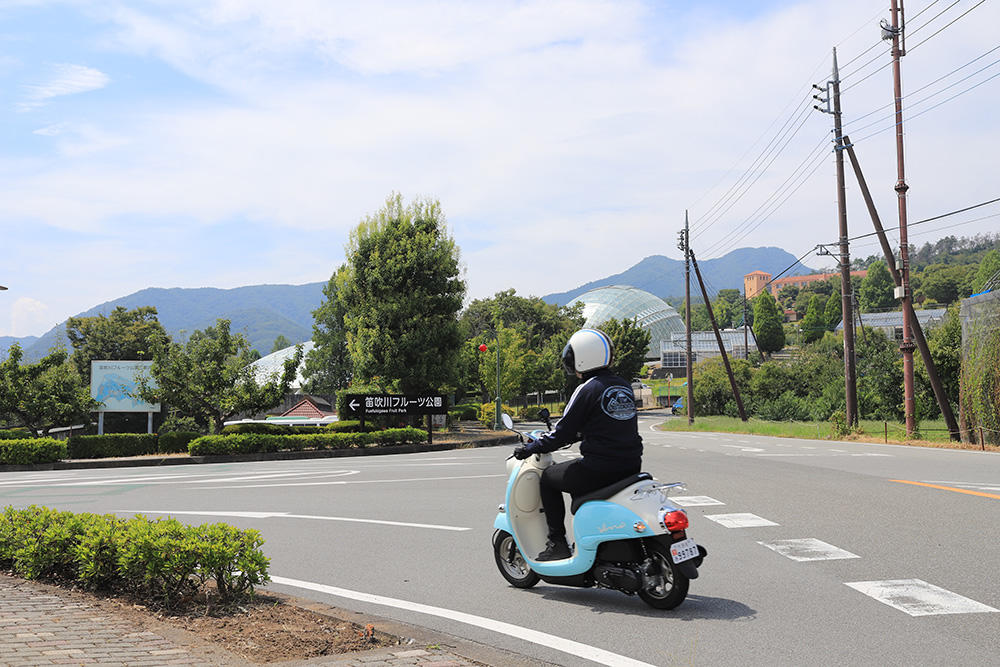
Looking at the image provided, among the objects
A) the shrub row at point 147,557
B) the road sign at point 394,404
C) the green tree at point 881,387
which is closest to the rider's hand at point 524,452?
the shrub row at point 147,557

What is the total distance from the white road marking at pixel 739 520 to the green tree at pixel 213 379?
70.0ft

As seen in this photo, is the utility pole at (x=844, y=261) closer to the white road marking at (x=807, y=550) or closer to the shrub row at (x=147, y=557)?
the white road marking at (x=807, y=550)

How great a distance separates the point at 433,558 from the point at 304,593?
1.58m

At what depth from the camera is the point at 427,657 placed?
14.3ft

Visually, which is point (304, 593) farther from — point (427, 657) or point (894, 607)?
point (894, 607)

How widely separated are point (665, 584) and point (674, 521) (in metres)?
0.53

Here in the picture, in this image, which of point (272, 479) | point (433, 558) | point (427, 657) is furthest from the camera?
point (272, 479)

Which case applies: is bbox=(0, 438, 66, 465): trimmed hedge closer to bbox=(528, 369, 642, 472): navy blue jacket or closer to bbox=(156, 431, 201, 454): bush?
bbox=(156, 431, 201, 454): bush

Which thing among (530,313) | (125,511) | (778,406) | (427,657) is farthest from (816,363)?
(427,657)

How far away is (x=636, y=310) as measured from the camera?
461 feet

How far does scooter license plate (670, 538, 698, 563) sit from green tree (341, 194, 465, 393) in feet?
95.7

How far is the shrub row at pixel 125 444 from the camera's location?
973 inches

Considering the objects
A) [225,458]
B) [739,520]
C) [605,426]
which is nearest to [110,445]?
[225,458]

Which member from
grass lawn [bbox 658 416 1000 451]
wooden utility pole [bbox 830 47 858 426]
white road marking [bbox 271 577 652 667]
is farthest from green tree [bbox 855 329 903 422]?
white road marking [bbox 271 577 652 667]
